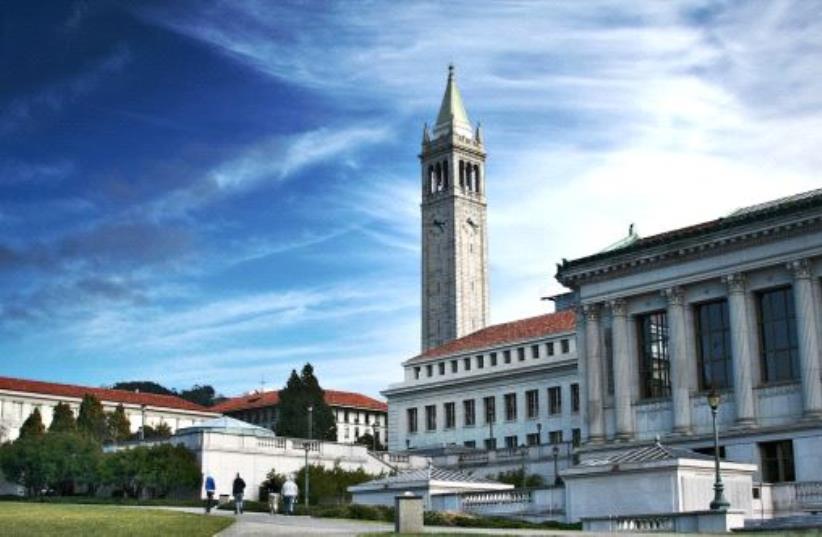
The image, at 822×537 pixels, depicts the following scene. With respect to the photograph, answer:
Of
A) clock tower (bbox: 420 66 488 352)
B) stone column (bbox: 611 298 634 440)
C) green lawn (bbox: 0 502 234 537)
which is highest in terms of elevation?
clock tower (bbox: 420 66 488 352)

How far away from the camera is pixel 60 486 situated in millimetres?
78125

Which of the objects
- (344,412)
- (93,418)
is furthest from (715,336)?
(344,412)

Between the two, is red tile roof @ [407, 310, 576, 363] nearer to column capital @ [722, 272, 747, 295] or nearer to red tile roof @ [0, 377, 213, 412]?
column capital @ [722, 272, 747, 295]

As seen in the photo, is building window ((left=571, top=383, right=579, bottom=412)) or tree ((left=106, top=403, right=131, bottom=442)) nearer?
building window ((left=571, top=383, right=579, bottom=412))

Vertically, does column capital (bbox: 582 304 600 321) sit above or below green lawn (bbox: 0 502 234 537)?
above

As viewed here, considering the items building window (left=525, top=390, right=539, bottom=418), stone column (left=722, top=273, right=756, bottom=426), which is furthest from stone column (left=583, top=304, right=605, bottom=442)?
building window (left=525, top=390, right=539, bottom=418)

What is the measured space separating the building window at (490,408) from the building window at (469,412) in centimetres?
128

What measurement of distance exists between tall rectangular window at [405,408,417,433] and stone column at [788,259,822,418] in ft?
210

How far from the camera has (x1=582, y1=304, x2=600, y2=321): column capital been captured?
6719 centimetres

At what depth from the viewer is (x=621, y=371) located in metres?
64.7

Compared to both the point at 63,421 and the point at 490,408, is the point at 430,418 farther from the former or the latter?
the point at 63,421

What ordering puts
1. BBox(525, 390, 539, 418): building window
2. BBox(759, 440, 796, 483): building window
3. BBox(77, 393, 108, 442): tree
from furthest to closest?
BBox(77, 393, 108, 442): tree
BBox(525, 390, 539, 418): building window
BBox(759, 440, 796, 483): building window

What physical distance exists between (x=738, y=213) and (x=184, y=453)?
36733mm

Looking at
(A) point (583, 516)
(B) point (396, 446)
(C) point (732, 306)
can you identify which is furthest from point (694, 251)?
(B) point (396, 446)
